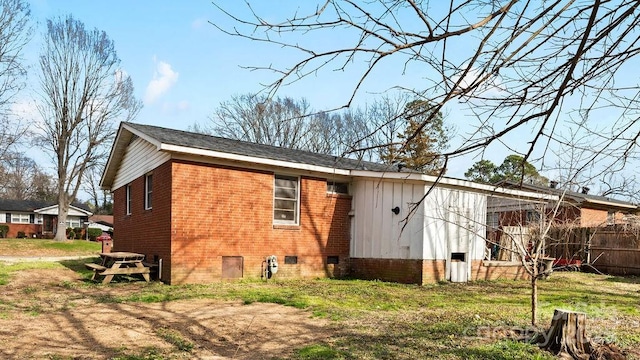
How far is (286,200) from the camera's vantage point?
45.3 feet

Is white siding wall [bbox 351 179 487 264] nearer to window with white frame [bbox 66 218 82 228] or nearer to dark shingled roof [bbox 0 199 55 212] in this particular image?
dark shingled roof [bbox 0 199 55 212]

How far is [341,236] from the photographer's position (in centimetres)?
1473

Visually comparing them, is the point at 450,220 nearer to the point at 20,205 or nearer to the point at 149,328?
the point at 149,328

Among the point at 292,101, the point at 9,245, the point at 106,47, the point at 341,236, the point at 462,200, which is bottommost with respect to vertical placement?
the point at 9,245

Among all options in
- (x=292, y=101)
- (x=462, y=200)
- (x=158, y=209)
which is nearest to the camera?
(x=158, y=209)

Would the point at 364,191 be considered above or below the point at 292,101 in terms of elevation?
below

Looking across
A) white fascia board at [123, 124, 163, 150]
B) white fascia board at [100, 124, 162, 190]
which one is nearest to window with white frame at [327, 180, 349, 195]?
white fascia board at [123, 124, 163, 150]

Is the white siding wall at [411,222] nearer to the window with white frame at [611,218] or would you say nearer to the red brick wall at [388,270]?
the red brick wall at [388,270]

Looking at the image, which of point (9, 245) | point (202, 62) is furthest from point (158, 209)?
point (9, 245)

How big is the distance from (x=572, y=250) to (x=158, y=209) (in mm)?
17191

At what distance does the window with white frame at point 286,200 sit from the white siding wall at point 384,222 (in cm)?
204

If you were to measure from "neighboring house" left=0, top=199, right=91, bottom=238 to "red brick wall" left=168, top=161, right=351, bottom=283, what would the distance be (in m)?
41.0

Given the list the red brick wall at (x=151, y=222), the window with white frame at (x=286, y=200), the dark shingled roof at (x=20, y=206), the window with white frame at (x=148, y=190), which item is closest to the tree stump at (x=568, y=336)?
the red brick wall at (x=151, y=222)

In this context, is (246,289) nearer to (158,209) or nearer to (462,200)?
(158,209)
